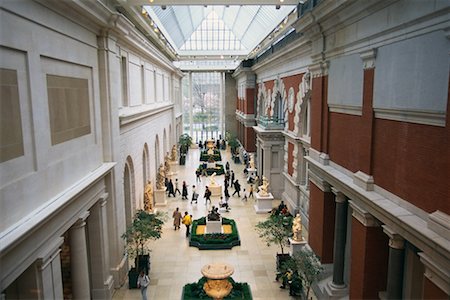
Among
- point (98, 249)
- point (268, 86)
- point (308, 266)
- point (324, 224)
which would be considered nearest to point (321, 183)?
point (324, 224)

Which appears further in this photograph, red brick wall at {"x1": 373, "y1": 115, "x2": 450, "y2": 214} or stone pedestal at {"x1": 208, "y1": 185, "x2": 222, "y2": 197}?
stone pedestal at {"x1": 208, "y1": 185, "x2": 222, "y2": 197}

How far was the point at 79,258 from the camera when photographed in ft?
34.8

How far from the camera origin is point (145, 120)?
2158 centimetres

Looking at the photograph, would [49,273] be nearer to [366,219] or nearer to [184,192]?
[366,219]

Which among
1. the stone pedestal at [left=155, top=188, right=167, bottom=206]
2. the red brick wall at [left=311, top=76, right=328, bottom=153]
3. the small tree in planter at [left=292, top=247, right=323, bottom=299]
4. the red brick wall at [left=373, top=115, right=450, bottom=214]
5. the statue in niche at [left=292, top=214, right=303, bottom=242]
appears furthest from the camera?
the stone pedestal at [left=155, top=188, right=167, bottom=206]

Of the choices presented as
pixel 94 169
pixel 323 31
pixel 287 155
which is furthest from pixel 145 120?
pixel 323 31

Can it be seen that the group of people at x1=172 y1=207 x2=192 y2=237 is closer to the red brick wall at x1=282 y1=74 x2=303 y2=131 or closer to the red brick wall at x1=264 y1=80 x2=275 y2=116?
the red brick wall at x1=282 y1=74 x2=303 y2=131

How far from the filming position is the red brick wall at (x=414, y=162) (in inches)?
259

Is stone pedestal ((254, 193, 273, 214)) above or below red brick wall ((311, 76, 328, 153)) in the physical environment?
below

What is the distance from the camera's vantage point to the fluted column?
11.2 m

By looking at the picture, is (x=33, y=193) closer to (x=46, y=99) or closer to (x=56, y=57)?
(x=46, y=99)

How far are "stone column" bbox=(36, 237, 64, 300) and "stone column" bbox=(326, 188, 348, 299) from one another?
7.41m

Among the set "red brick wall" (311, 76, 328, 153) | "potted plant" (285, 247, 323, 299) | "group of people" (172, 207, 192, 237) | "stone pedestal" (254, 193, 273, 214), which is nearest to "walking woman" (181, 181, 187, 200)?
→ "stone pedestal" (254, 193, 273, 214)

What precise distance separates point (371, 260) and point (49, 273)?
7.24 m
